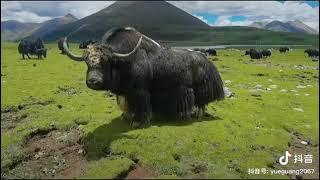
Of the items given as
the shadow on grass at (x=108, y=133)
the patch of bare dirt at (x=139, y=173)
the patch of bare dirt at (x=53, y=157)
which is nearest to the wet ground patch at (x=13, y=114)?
the patch of bare dirt at (x=53, y=157)

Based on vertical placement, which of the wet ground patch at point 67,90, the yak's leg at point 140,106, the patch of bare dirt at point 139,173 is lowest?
the patch of bare dirt at point 139,173

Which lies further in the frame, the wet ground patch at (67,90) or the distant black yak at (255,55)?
the distant black yak at (255,55)

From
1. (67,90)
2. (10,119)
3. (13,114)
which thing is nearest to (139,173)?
(10,119)

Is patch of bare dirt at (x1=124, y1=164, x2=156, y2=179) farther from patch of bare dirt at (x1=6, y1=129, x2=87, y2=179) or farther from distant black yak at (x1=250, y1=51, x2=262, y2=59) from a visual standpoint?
distant black yak at (x1=250, y1=51, x2=262, y2=59)

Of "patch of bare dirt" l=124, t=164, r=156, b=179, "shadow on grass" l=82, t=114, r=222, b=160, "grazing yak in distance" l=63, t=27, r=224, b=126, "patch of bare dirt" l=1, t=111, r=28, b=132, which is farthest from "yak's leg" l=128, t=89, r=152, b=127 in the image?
"patch of bare dirt" l=1, t=111, r=28, b=132

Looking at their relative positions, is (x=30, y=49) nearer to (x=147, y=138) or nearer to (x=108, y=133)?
(x=108, y=133)

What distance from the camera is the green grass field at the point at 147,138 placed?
467 inches

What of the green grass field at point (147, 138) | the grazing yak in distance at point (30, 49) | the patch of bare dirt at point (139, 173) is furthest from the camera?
the grazing yak in distance at point (30, 49)

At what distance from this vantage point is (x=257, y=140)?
13.9 metres

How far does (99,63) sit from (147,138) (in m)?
2.43

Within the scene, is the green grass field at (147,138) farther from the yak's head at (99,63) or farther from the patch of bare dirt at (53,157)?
the yak's head at (99,63)

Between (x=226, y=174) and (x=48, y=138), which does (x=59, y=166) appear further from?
(x=226, y=174)

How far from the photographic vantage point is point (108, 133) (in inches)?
545

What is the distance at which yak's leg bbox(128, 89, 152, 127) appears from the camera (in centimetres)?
1402
